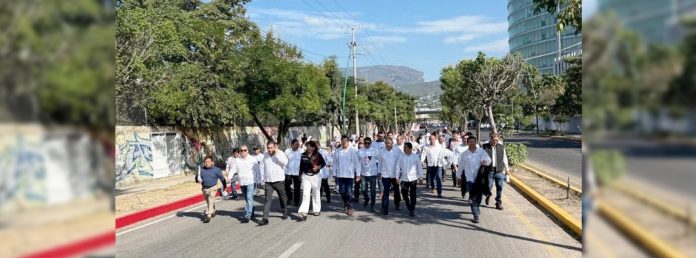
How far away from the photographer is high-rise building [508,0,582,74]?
4996 millimetres

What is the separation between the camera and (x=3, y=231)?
3.08 ft

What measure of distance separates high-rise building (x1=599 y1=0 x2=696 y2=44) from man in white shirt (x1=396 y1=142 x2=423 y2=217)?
883cm

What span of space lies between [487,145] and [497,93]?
10.5 meters

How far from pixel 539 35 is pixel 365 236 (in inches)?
1068

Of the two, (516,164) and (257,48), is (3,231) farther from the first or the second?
(257,48)

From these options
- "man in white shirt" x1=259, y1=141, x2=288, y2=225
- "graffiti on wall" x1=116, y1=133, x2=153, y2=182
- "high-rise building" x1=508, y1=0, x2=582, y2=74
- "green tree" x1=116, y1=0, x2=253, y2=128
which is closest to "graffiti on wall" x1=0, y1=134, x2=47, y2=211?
"high-rise building" x1=508, y1=0, x2=582, y2=74

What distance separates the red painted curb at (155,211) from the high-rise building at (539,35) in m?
8.17

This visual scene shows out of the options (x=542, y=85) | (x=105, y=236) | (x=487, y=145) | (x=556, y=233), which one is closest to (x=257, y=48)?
(x=487, y=145)

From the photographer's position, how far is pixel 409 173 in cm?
975

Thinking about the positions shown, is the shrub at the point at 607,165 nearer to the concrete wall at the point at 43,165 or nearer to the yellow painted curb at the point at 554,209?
the concrete wall at the point at 43,165

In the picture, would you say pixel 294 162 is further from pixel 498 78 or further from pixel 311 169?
pixel 498 78

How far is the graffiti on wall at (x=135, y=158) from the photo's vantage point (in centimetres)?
1688

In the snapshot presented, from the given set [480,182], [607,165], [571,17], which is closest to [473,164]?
[480,182]

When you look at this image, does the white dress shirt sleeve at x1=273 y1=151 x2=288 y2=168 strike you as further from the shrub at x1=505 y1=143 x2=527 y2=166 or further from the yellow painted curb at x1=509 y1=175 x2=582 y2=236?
the shrub at x1=505 y1=143 x2=527 y2=166
